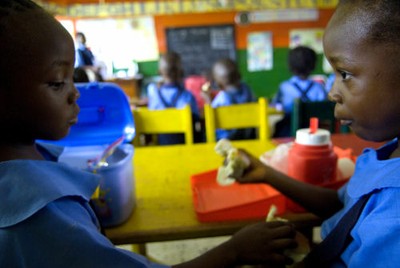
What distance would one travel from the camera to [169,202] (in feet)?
2.72

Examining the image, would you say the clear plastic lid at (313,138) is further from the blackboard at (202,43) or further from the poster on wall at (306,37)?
the poster on wall at (306,37)

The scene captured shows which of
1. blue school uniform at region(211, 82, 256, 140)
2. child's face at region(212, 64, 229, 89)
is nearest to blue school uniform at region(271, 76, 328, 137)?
blue school uniform at region(211, 82, 256, 140)

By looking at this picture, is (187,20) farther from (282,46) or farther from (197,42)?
(282,46)

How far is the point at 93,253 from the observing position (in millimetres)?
436

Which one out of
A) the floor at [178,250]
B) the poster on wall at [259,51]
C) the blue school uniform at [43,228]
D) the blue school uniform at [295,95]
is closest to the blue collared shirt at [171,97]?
the blue school uniform at [295,95]

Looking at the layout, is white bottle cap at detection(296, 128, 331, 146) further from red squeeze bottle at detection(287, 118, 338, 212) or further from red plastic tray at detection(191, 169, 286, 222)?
red plastic tray at detection(191, 169, 286, 222)

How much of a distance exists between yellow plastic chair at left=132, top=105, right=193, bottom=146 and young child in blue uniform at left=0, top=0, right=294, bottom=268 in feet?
3.34

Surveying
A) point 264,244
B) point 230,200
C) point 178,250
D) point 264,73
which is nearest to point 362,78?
point 264,244

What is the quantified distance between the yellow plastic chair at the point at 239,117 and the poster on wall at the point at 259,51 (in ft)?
12.9

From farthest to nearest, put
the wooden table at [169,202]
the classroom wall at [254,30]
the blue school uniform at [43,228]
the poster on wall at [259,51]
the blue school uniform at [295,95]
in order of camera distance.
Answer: the poster on wall at [259,51] → the classroom wall at [254,30] → the blue school uniform at [295,95] → the wooden table at [169,202] → the blue school uniform at [43,228]

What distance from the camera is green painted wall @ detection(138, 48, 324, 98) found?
5.34 m

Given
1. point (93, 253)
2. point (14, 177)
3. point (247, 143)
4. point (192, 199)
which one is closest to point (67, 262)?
point (93, 253)

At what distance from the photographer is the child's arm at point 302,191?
2.51ft

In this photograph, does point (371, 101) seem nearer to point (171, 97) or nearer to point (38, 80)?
point (38, 80)
